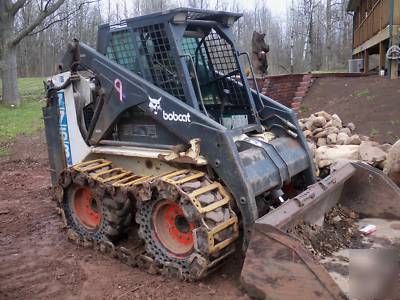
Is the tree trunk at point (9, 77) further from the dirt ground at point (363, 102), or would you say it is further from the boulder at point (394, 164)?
the boulder at point (394, 164)

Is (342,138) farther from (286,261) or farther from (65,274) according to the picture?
(65,274)

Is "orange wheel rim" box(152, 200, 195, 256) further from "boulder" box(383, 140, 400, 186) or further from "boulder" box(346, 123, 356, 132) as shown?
"boulder" box(346, 123, 356, 132)

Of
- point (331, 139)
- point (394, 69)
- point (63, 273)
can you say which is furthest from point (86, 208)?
point (394, 69)

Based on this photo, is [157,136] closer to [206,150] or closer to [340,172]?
[206,150]

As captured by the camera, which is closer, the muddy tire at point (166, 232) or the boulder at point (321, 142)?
the muddy tire at point (166, 232)

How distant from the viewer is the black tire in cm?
458

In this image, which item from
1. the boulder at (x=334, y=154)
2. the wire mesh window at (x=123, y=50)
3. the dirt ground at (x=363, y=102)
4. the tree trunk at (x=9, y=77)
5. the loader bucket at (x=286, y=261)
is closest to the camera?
the loader bucket at (x=286, y=261)

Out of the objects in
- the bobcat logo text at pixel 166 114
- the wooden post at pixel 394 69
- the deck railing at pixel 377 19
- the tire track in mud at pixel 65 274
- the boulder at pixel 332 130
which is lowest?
the tire track in mud at pixel 65 274

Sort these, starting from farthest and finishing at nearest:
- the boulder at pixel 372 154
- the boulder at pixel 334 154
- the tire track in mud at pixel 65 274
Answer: the boulder at pixel 334 154
the boulder at pixel 372 154
the tire track in mud at pixel 65 274

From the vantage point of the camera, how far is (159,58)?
4617 millimetres

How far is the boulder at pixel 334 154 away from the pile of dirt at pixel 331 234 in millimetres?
1796

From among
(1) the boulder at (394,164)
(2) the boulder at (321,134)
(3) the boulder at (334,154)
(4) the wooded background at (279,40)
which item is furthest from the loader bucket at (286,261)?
(4) the wooded background at (279,40)

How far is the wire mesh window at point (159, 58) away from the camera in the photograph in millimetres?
4500

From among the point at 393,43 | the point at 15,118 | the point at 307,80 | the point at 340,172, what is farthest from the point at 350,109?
the point at 15,118
